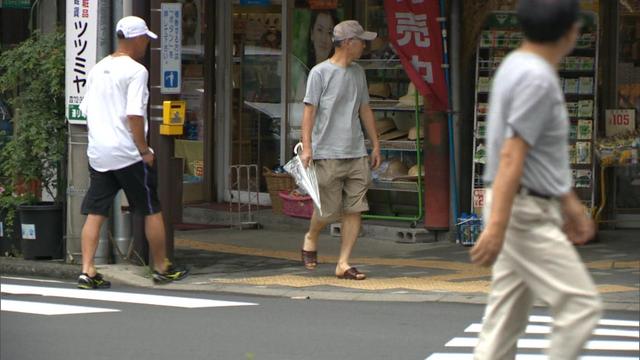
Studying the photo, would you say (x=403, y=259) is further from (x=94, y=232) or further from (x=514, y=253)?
(x=514, y=253)

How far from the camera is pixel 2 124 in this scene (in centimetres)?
1263

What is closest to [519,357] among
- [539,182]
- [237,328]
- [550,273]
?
[237,328]

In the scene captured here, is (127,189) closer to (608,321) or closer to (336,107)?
(336,107)

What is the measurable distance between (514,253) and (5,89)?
6923 mm

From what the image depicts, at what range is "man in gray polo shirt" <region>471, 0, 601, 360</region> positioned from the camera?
5.18 meters

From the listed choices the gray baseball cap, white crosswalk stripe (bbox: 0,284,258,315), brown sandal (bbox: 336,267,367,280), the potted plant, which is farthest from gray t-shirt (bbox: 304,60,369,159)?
the potted plant

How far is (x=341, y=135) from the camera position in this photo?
10242 mm

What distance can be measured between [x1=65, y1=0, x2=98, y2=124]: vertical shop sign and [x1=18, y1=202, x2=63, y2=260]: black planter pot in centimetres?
107

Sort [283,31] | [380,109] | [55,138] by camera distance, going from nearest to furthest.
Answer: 1. [55,138]
2. [380,109]
3. [283,31]

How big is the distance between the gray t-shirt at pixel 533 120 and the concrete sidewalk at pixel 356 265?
3.83m

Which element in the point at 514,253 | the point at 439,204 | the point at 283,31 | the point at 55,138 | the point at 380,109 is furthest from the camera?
the point at 283,31

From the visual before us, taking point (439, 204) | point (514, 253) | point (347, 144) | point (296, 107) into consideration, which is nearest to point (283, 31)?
point (296, 107)

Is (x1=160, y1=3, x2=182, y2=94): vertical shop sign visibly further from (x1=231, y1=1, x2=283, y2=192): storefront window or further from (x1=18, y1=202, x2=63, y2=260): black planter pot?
(x1=231, y1=1, x2=283, y2=192): storefront window

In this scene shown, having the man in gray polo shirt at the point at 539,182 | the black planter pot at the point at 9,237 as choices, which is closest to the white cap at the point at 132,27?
the black planter pot at the point at 9,237
